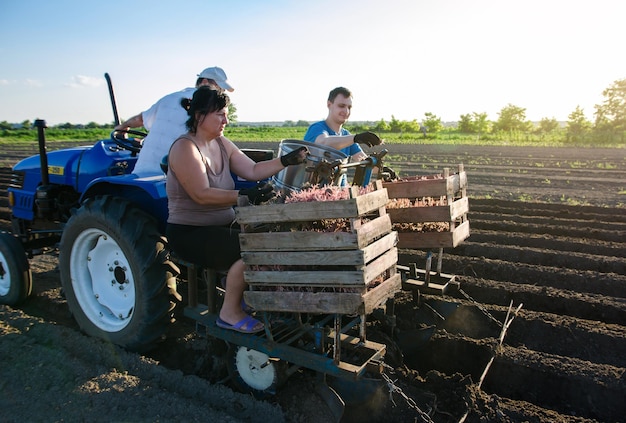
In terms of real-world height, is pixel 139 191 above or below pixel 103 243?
above

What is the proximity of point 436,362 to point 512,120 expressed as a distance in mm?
62130

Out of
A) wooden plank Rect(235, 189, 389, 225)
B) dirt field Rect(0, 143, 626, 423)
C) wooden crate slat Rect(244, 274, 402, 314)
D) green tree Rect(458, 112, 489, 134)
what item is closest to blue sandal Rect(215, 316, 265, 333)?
wooden crate slat Rect(244, 274, 402, 314)

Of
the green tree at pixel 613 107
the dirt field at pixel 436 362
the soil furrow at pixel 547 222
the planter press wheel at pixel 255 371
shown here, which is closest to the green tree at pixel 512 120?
the green tree at pixel 613 107

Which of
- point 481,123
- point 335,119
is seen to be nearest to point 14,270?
point 335,119

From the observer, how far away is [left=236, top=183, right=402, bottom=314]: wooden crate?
8.12 feet

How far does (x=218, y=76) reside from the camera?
3947 mm

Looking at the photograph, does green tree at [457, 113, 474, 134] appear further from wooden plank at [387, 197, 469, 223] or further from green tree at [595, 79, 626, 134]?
wooden plank at [387, 197, 469, 223]

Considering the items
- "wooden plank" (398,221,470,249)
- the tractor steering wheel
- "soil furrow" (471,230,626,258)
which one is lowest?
"soil furrow" (471,230,626,258)

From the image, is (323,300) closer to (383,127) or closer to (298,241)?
(298,241)

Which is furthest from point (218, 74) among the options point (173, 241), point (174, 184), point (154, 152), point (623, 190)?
point (623, 190)

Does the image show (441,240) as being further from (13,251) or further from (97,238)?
(13,251)

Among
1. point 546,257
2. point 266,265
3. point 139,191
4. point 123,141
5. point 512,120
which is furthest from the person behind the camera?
point 512,120

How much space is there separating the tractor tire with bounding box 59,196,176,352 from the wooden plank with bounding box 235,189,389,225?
3.24ft

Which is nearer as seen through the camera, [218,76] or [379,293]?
[379,293]
